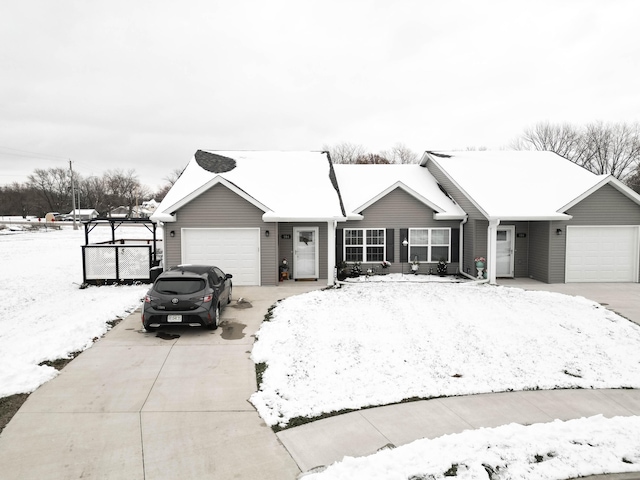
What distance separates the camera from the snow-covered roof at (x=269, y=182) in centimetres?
1636

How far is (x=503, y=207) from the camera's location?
56.1 feet

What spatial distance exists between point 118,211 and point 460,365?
102 meters

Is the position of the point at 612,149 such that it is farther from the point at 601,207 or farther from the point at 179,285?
the point at 179,285

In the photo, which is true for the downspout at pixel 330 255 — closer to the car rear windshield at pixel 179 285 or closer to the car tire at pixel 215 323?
the car tire at pixel 215 323

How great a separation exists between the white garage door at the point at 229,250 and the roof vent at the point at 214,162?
4.32 metres

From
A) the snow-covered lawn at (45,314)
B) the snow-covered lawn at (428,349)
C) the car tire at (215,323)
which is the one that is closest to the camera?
the snow-covered lawn at (428,349)

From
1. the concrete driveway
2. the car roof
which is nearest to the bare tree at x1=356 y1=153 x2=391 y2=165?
the car roof

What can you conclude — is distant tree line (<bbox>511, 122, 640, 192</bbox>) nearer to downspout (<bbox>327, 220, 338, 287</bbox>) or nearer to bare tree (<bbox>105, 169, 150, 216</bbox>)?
downspout (<bbox>327, 220, 338, 287</bbox>)

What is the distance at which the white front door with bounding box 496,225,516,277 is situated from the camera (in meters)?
18.4

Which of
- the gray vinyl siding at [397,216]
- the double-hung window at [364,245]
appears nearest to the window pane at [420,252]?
the gray vinyl siding at [397,216]

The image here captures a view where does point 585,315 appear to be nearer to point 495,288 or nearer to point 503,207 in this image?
point 495,288

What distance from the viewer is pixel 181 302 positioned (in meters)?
10.1

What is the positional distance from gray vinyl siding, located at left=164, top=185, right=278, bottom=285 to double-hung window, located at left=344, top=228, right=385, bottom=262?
3.74 metres

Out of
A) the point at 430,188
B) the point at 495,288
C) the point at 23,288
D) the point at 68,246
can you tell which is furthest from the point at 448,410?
the point at 68,246
